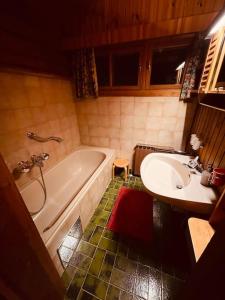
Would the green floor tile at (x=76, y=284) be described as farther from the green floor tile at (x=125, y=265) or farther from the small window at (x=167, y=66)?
the small window at (x=167, y=66)

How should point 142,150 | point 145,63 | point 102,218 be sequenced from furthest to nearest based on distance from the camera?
point 142,150, point 145,63, point 102,218

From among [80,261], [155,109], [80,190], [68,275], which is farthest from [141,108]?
[68,275]

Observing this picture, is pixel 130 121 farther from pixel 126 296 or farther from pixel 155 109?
pixel 126 296

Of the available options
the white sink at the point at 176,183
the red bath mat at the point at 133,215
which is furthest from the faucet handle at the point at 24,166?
the white sink at the point at 176,183

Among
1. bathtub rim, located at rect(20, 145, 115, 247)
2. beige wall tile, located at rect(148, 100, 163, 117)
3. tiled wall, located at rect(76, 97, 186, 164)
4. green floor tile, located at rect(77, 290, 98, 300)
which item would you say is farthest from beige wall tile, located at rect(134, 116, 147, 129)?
green floor tile, located at rect(77, 290, 98, 300)

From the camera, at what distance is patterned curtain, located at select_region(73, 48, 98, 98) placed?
6.14ft

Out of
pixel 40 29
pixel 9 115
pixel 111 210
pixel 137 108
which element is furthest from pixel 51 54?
pixel 111 210

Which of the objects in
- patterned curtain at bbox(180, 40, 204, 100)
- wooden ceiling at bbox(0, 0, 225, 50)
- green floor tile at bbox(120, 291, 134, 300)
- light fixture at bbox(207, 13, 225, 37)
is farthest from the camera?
patterned curtain at bbox(180, 40, 204, 100)

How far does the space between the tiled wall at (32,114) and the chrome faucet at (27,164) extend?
0.16ft

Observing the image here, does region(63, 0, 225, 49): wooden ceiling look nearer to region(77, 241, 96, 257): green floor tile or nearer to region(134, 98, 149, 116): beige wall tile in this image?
region(134, 98, 149, 116): beige wall tile

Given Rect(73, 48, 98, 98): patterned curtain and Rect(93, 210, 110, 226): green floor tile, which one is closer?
Rect(93, 210, 110, 226): green floor tile

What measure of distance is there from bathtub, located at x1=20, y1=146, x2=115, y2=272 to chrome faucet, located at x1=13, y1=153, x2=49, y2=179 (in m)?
0.21

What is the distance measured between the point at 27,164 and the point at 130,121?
5.13 ft

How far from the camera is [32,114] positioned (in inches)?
62.5
